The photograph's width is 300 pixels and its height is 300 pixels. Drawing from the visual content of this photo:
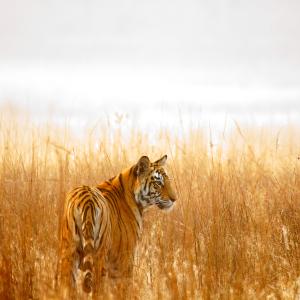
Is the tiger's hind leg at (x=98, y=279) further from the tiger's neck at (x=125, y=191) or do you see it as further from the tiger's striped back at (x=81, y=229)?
the tiger's neck at (x=125, y=191)

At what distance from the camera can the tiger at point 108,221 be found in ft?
8.95

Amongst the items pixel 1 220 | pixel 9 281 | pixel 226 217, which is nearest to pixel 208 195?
pixel 226 217

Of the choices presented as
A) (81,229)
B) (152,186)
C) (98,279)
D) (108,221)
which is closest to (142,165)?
(152,186)

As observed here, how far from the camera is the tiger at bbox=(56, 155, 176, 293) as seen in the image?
8.95 ft

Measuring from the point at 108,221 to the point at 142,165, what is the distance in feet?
1.90

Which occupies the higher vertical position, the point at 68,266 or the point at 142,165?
the point at 142,165

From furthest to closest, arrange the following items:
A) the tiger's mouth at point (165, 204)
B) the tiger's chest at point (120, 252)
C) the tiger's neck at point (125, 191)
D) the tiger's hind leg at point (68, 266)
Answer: the tiger's mouth at point (165, 204)
the tiger's neck at point (125, 191)
the tiger's chest at point (120, 252)
the tiger's hind leg at point (68, 266)

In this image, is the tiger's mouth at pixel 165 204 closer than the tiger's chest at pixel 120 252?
No

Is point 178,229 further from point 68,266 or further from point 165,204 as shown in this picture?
point 68,266

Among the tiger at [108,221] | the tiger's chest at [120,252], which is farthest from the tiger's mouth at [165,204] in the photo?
the tiger's chest at [120,252]

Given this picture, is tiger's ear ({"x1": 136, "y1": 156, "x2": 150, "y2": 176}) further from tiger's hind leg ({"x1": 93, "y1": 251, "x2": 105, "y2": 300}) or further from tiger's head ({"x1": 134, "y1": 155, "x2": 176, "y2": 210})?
tiger's hind leg ({"x1": 93, "y1": 251, "x2": 105, "y2": 300})

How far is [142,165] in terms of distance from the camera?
11.5 feet

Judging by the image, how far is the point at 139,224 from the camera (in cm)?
349

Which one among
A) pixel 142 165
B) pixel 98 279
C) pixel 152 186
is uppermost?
pixel 142 165
